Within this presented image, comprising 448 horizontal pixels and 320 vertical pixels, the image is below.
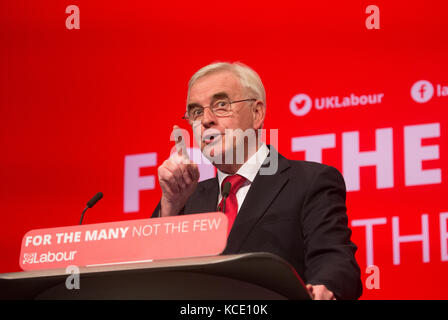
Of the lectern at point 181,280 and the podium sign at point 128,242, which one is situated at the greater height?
the podium sign at point 128,242

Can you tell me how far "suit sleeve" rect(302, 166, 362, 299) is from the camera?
A: 59.1 inches

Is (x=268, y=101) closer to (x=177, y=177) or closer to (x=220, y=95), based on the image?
(x=220, y=95)

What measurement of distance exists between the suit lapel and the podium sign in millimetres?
533

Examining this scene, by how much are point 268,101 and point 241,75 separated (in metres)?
0.60

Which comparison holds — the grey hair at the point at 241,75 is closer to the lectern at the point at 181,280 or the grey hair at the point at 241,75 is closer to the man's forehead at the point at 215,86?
the man's forehead at the point at 215,86

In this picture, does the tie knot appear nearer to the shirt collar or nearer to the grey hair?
the shirt collar

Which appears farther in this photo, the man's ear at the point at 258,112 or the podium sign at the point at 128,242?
the man's ear at the point at 258,112

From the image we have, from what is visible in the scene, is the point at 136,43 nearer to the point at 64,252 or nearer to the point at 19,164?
the point at 19,164

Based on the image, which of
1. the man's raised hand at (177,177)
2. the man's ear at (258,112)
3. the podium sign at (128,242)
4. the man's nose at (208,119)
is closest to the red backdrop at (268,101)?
A: the man's ear at (258,112)

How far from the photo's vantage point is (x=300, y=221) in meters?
1.83

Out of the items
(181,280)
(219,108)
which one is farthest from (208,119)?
(181,280)

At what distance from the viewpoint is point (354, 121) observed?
2.67m

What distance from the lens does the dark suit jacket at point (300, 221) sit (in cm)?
164

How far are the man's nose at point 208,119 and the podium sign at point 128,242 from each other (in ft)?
2.80
